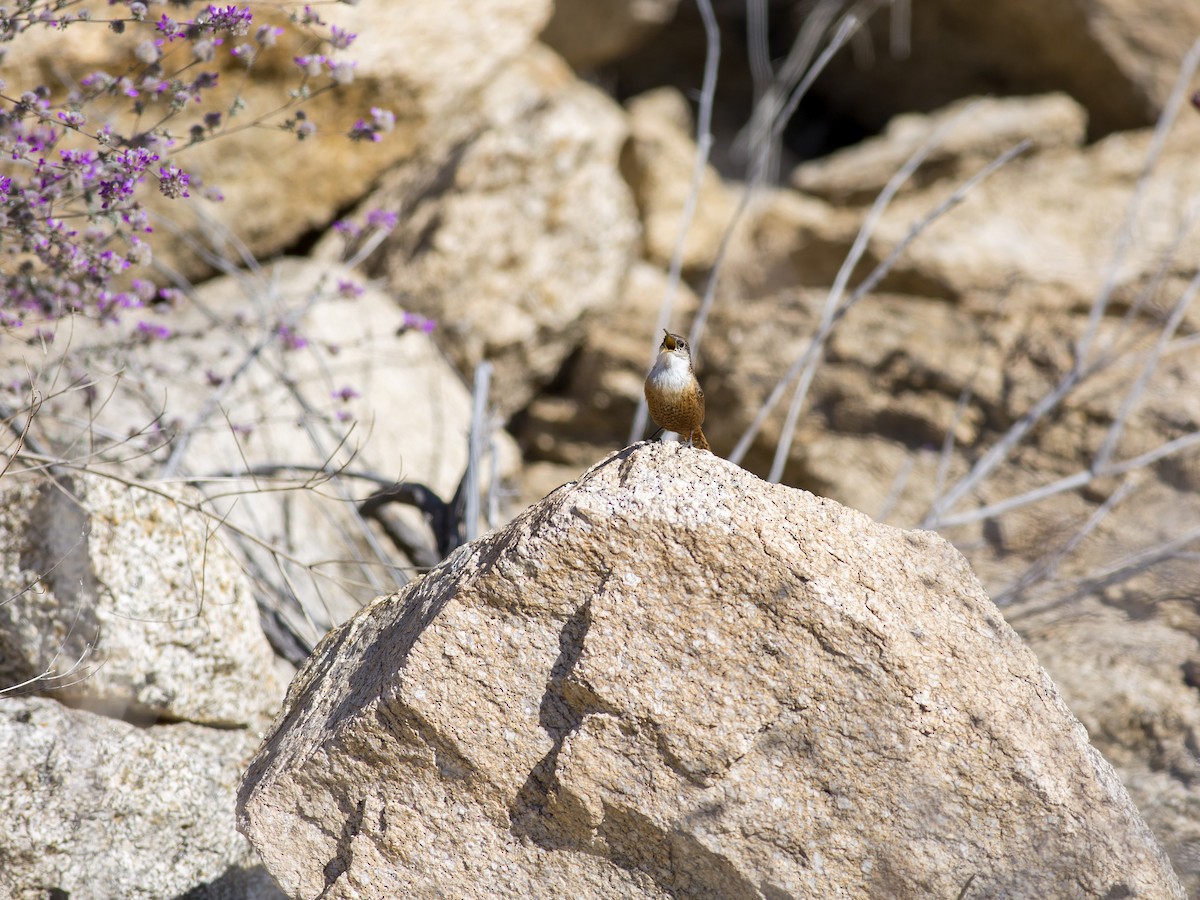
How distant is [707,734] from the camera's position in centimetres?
245

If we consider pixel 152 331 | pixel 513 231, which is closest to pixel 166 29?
pixel 152 331

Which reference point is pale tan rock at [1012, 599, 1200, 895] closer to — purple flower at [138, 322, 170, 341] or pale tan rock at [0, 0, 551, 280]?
purple flower at [138, 322, 170, 341]

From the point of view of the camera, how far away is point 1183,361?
566 cm

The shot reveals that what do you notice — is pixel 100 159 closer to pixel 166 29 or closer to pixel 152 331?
pixel 166 29

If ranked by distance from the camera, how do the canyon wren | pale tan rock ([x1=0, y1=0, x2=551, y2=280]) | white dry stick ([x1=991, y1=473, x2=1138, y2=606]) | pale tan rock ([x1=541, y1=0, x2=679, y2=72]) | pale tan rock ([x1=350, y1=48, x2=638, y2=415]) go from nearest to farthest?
1. the canyon wren
2. white dry stick ([x1=991, y1=473, x2=1138, y2=606])
3. pale tan rock ([x1=0, y1=0, x2=551, y2=280])
4. pale tan rock ([x1=350, y1=48, x2=638, y2=415])
5. pale tan rock ([x1=541, y1=0, x2=679, y2=72])

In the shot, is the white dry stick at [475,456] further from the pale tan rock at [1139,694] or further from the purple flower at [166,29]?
the pale tan rock at [1139,694]

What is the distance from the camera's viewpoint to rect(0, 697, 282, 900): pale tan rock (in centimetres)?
300

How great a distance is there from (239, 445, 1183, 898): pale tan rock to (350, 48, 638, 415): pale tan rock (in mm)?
3597

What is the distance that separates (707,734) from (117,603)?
6.33 ft

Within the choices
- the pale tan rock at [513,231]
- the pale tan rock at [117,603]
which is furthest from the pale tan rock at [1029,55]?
the pale tan rock at [117,603]

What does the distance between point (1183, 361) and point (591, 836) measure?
Result: 15.1 ft

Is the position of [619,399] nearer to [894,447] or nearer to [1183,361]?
[894,447]

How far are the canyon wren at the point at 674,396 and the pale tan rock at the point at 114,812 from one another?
1756 millimetres

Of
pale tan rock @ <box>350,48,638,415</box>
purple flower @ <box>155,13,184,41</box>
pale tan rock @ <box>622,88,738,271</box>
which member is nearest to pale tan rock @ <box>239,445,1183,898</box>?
purple flower @ <box>155,13,184,41</box>
